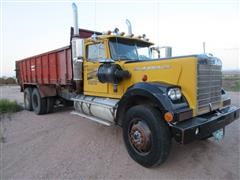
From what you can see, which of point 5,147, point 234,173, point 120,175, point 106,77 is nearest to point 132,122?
Answer: point 120,175

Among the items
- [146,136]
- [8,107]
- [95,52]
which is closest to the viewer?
[146,136]

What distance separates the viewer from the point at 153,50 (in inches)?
220

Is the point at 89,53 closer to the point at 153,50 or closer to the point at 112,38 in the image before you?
the point at 112,38

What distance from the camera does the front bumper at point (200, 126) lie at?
117 inches

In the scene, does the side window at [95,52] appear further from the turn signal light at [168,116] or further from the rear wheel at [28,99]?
the rear wheel at [28,99]

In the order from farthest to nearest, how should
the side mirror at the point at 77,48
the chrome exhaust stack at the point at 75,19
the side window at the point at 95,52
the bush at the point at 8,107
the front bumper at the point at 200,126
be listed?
the bush at the point at 8,107 → the chrome exhaust stack at the point at 75,19 → the side mirror at the point at 77,48 → the side window at the point at 95,52 → the front bumper at the point at 200,126

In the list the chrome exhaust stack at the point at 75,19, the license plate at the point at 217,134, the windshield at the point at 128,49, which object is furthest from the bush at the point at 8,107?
the license plate at the point at 217,134

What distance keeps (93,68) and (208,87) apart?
2793 millimetres

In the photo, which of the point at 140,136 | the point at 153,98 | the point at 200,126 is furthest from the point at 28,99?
the point at 200,126

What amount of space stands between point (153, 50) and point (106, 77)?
1.84m

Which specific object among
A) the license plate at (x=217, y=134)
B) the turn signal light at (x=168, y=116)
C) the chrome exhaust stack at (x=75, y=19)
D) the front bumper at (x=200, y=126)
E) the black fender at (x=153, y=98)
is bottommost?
the license plate at (x=217, y=134)

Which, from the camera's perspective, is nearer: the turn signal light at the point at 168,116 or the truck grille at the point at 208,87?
the turn signal light at the point at 168,116

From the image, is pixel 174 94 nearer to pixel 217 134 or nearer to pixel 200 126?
pixel 200 126

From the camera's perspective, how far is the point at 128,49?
5.00 meters
